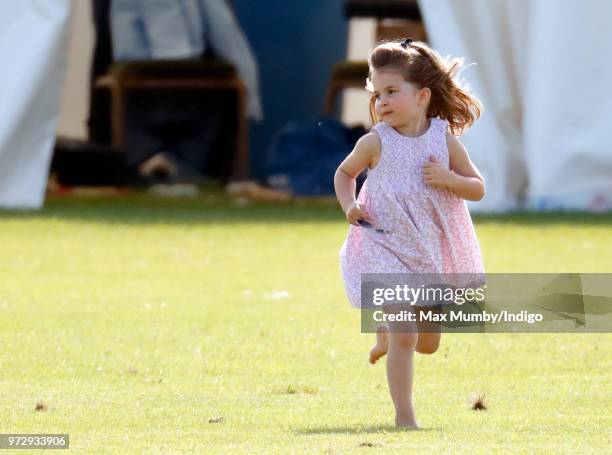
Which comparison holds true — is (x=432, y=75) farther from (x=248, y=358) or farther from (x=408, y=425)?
(x=248, y=358)

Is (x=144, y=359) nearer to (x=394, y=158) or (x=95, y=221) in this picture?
(x=394, y=158)

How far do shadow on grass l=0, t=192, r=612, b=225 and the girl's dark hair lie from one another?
426cm

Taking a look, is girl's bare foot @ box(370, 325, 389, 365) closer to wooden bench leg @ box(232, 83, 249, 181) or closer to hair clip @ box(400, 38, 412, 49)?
hair clip @ box(400, 38, 412, 49)

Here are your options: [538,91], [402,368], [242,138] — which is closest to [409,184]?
[402,368]

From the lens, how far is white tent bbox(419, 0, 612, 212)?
27.5 ft

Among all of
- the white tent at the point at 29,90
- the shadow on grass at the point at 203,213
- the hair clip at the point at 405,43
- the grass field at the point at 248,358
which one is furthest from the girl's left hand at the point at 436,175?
the white tent at the point at 29,90

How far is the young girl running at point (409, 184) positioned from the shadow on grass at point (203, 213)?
436 centimetres

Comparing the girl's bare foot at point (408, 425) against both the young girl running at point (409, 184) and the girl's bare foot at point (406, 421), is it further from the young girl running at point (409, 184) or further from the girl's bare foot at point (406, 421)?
the young girl running at point (409, 184)

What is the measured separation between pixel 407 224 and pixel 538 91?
5011 mm

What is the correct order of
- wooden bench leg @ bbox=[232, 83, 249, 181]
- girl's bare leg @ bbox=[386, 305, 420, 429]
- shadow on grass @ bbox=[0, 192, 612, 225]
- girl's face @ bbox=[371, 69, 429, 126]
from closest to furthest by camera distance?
1. girl's bare leg @ bbox=[386, 305, 420, 429]
2. girl's face @ bbox=[371, 69, 429, 126]
3. shadow on grass @ bbox=[0, 192, 612, 225]
4. wooden bench leg @ bbox=[232, 83, 249, 181]

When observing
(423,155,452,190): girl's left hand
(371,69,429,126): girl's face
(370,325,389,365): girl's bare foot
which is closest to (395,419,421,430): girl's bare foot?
(370,325,389,365): girl's bare foot

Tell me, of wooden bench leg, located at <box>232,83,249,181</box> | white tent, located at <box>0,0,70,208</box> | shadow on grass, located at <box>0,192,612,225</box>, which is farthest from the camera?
wooden bench leg, located at <box>232,83,249,181</box>

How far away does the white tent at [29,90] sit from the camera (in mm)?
8516

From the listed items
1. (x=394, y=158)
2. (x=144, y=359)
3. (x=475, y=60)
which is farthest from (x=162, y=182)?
(x=394, y=158)
